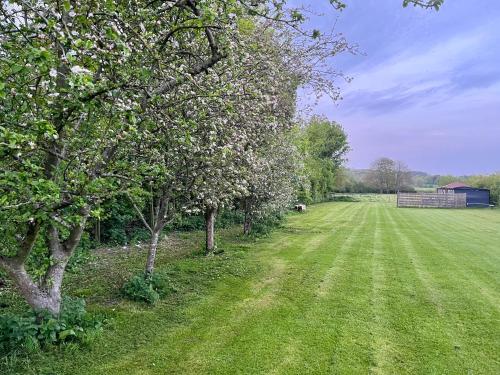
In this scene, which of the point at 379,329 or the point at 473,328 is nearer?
the point at 379,329

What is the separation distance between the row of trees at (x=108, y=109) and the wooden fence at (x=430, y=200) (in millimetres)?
36862

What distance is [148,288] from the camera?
6754 millimetres

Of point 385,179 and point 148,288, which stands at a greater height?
point 385,179

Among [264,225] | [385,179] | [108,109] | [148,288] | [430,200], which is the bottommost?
[148,288]

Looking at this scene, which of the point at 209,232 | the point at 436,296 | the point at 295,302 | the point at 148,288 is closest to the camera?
the point at 148,288

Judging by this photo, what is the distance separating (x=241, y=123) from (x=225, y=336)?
3457mm

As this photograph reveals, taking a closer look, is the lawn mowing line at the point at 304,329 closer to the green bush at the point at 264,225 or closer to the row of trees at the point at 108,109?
the row of trees at the point at 108,109

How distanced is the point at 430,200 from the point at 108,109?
42143 mm

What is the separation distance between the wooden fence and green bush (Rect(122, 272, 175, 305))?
1488 inches

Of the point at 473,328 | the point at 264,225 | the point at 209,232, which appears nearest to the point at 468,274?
the point at 473,328

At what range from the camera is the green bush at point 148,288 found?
6.63 metres

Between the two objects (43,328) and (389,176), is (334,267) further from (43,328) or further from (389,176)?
(389,176)

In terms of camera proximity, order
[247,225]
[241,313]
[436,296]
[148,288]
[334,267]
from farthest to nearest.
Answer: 1. [247,225]
2. [334,267]
3. [436,296]
4. [148,288]
5. [241,313]

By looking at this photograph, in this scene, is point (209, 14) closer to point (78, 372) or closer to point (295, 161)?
point (78, 372)
